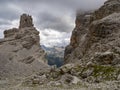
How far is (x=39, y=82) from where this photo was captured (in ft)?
220

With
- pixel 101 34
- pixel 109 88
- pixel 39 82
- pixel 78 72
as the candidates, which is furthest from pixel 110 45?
pixel 109 88

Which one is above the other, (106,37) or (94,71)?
(106,37)

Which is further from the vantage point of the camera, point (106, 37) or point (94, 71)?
point (106, 37)

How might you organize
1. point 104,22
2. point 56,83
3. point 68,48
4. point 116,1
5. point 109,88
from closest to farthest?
point 109,88
point 56,83
point 104,22
point 116,1
point 68,48

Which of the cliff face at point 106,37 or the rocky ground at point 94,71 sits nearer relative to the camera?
the rocky ground at point 94,71

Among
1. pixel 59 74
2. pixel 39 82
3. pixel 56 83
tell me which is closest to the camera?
pixel 56 83

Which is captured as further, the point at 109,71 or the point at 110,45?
the point at 110,45

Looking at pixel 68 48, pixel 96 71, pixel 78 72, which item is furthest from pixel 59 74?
pixel 68 48

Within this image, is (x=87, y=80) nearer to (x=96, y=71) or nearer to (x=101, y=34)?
(x=96, y=71)

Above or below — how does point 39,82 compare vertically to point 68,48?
below

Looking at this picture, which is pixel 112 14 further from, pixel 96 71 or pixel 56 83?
pixel 56 83

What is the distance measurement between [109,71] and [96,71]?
320 centimetres

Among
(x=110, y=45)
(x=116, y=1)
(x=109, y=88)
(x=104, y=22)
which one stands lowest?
(x=109, y=88)

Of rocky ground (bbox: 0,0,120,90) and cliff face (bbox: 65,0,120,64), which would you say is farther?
cliff face (bbox: 65,0,120,64)
